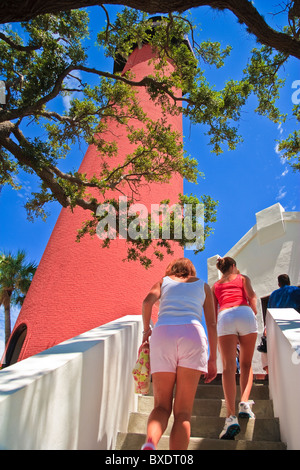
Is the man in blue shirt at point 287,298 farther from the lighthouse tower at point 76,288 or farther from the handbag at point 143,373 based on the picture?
the lighthouse tower at point 76,288

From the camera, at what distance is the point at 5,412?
1522 mm

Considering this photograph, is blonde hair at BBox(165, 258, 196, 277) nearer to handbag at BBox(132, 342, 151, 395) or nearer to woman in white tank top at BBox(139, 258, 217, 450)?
woman in white tank top at BBox(139, 258, 217, 450)

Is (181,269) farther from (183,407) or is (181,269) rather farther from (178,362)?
(183,407)

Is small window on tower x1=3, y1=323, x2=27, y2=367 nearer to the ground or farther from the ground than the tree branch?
nearer to the ground

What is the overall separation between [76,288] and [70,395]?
5.92 m

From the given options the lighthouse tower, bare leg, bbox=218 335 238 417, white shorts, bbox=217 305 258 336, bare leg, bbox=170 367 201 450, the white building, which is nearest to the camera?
bare leg, bbox=170 367 201 450

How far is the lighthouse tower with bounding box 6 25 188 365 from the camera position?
25.1 ft

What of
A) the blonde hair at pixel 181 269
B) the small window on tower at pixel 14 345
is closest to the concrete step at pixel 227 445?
the blonde hair at pixel 181 269

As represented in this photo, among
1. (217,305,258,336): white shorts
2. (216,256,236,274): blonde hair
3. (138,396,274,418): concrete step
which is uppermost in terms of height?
(216,256,236,274): blonde hair

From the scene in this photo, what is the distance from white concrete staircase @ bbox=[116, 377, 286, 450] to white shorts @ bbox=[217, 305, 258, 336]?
2.45ft

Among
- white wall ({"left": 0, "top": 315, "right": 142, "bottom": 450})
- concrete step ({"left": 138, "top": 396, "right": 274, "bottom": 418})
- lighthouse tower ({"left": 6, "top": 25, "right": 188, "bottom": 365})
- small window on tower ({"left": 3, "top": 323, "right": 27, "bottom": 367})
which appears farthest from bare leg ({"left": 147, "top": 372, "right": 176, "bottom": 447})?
small window on tower ({"left": 3, "top": 323, "right": 27, "bottom": 367})

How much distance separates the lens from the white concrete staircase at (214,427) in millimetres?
2703

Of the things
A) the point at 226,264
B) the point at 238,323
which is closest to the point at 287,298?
the point at 226,264
